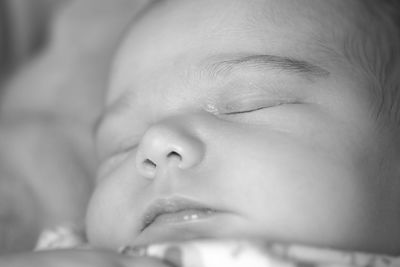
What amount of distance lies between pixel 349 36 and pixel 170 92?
1.27ft

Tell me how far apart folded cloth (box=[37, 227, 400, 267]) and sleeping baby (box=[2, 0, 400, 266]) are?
0.01 metres

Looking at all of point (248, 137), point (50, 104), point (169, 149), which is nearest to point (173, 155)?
point (169, 149)

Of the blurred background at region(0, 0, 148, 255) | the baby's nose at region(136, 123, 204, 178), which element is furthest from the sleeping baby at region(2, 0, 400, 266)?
the blurred background at region(0, 0, 148, 255)

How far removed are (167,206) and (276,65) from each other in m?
0.33

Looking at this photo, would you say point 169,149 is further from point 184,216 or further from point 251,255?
point 251,255

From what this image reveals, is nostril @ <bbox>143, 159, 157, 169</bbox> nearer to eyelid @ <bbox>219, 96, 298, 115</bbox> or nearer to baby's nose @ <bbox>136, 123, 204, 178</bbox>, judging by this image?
baby's nose @ <bbox>136, 123, 204, 178</bbox>

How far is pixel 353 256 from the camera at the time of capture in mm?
852

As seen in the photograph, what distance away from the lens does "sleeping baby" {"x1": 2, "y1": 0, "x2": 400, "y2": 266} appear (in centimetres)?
94

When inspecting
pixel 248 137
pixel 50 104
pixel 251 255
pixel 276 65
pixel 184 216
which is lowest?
pixel 251 255

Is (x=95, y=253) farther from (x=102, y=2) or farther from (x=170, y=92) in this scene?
(x=102, y=2)

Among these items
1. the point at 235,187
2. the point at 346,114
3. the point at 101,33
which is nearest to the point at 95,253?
the point at 235,187

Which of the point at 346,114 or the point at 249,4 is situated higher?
the point at 249,4

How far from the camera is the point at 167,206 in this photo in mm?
1000

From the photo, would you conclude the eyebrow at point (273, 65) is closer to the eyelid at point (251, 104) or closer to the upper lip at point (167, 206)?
the eyelid at point (251, 104)
